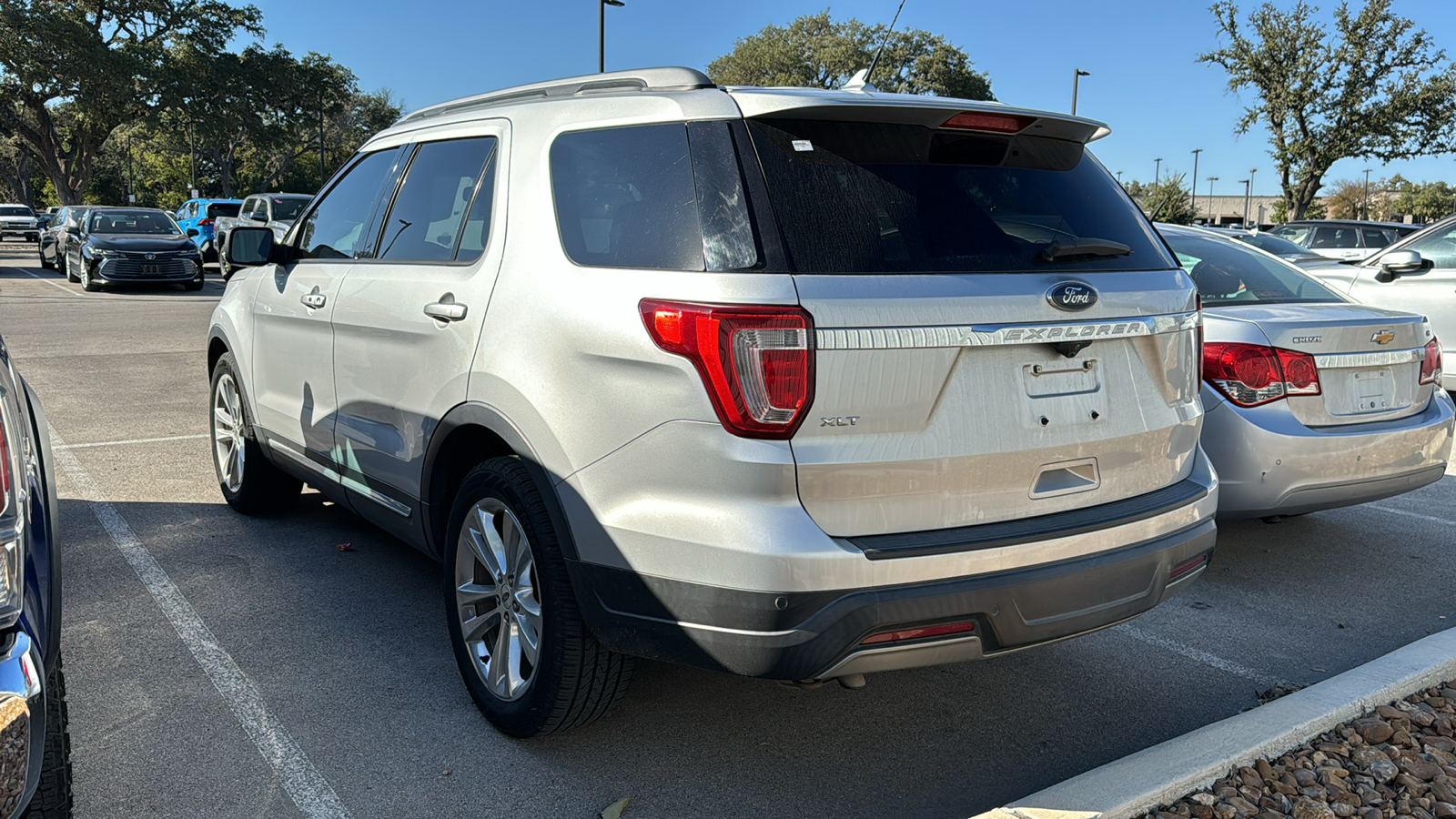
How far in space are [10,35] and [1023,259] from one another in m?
43.7

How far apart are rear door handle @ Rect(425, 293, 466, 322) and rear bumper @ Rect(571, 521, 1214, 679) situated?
0.98 metres

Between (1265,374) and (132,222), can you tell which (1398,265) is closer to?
(1265,374)

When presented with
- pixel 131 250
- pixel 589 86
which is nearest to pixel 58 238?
pixel 131 250

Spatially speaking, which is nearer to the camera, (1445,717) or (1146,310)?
(1146,310)

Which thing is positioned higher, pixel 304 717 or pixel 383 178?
pixel 383 178

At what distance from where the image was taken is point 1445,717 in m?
3.42

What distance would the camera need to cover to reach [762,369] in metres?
2.59

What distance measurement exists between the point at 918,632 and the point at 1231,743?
1.07 meters

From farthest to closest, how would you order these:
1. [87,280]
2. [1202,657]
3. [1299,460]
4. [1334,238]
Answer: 1. [87,280]
2. [1334,238]
3. [1299,460]
4. [1202,657]

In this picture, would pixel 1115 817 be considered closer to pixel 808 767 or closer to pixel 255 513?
pixel 808 767

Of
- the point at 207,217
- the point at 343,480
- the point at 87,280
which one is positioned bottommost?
the point at 343,480

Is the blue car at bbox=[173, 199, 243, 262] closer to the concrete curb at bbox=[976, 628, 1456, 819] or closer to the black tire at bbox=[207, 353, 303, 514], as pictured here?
the black tire at bbox=[207, 353, 303, 514]

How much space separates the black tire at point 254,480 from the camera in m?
5.37

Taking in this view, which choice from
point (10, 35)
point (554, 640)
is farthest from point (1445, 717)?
point (10, 35)
